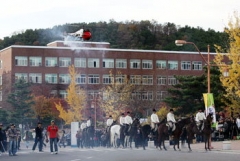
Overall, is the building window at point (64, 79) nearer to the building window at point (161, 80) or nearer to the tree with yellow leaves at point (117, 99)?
the tree with yellow leaves at point (117, 99)

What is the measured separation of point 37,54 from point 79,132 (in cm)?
5025

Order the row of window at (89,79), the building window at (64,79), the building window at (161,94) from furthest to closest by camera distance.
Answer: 1. the building window at (64,79)
2. the row of window at (89,79)
3. the building window at (161,94)

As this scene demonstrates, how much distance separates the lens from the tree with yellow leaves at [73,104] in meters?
94.6

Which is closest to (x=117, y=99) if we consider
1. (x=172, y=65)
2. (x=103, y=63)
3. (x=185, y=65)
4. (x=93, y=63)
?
(x=93, y=63)

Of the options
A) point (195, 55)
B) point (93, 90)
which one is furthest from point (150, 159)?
point (195, 55)

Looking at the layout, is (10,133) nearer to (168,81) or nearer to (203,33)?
(203,33)

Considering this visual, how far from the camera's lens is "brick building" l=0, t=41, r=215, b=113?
337ft

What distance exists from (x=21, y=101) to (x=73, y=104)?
833 centimetres

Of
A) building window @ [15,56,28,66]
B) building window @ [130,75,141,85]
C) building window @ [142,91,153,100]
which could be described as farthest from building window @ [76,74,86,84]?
building window @ [142,91,153,100]

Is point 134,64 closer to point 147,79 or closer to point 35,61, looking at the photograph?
point 147,79

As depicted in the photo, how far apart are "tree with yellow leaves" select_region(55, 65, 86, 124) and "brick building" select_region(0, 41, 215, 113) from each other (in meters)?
6.27

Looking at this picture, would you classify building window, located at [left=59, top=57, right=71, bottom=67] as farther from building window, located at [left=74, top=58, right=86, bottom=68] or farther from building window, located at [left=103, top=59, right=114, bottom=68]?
building window, located at [left=103, top=59, right=114, bottom=68]

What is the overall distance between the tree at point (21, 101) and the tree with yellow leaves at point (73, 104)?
224 inches

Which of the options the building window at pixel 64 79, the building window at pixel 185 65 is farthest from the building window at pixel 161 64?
the building window at pixel 64 79
